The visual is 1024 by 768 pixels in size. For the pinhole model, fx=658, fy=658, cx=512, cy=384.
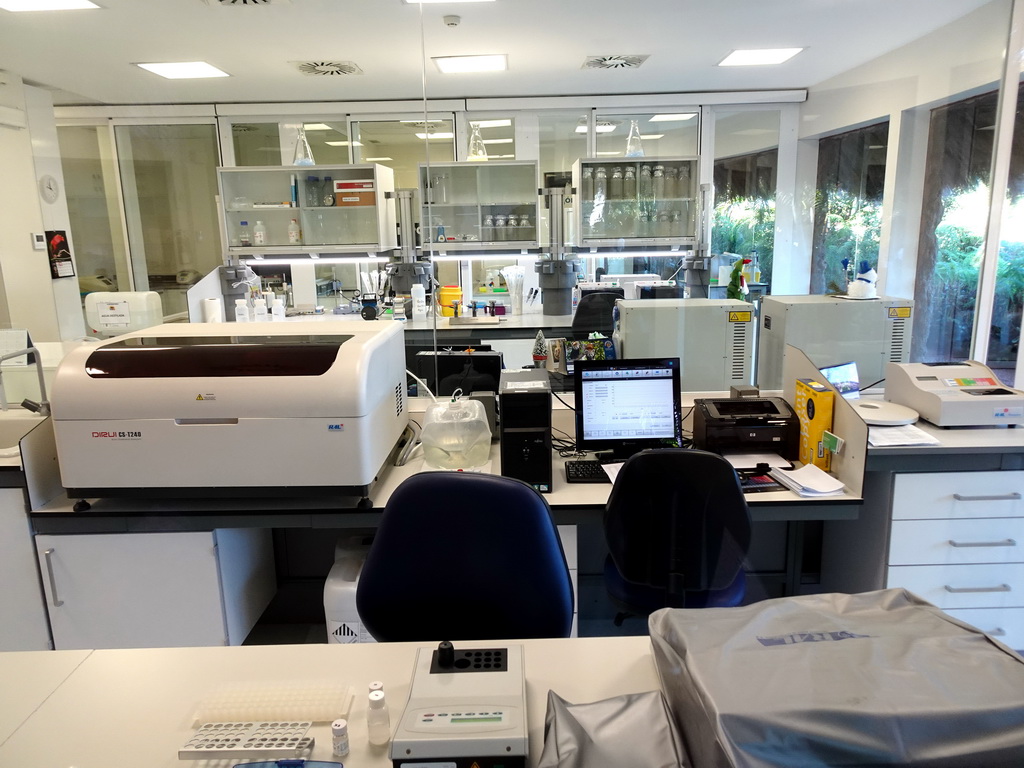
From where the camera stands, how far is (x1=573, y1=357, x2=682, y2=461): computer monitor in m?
2.32

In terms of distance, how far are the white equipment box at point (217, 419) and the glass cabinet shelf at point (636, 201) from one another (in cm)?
382

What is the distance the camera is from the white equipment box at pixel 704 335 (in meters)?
3.15

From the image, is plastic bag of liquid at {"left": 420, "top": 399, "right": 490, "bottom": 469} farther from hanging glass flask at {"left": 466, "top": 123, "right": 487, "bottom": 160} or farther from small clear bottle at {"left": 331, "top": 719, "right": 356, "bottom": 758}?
hanging glass flask at {"left": 466, "top": 123, "right": 487, "bottom": 160}

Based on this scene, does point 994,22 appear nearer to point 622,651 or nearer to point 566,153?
point 566,153

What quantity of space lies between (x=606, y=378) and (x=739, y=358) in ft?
3.84

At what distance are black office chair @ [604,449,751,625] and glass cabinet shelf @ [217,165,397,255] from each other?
4.11 metres

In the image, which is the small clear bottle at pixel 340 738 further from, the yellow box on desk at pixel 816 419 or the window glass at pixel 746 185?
the window glass at pixel 746 185

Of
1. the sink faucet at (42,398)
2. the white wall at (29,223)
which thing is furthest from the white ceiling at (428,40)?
the sink faucet at (42,398)

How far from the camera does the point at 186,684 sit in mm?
1136

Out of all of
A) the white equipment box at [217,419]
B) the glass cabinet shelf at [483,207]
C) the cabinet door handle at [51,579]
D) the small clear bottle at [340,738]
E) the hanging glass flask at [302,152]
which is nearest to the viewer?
the small clear bottle at [340,738]

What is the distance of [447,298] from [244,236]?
175 centimetres

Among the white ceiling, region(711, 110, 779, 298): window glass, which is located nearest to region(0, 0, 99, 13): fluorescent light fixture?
the white ceiling

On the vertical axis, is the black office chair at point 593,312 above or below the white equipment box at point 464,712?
above

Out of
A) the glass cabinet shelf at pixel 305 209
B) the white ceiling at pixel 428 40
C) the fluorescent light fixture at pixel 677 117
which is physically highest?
the white ceiling at pixel 428 40
